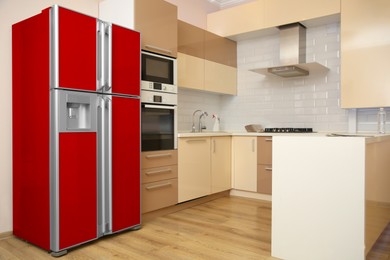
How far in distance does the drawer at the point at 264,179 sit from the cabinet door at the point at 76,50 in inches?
94.4

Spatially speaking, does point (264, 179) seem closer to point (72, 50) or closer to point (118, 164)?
point (118, 164)

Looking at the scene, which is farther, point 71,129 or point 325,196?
point 71,129

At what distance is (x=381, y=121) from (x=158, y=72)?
251 cm

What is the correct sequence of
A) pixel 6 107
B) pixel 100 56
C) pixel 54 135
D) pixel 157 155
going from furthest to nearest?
pixel 157 155
pixel 6 107
pixel 100 56
pixel 54 135

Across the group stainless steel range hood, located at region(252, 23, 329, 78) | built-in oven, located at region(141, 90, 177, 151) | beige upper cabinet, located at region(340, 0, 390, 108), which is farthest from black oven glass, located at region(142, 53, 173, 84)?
beige upper cabinet, located at region(340, 0, 390, 108)

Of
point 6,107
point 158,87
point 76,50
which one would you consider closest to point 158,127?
point 158,87

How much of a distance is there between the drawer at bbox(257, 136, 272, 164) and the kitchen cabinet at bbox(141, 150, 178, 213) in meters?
1.19

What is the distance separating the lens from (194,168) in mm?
3744

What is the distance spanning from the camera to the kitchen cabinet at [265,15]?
12.7 feet

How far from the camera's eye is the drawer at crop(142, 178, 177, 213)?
313 cm

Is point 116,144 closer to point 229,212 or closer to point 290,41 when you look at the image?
point 229,212

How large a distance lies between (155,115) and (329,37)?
2.51 meters

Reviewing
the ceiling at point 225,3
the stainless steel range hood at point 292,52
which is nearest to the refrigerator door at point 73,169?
the stainless steel range hood at point 292,52

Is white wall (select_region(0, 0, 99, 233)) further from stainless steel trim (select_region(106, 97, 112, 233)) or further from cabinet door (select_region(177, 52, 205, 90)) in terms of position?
cabinet door (select_region(177, 52, 205, 90))
